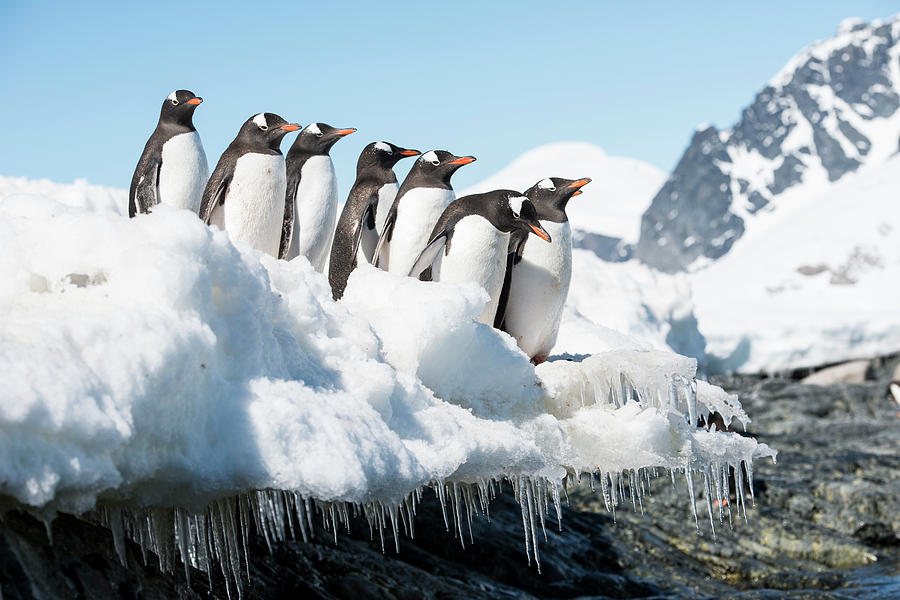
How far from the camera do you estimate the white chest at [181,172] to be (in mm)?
5914

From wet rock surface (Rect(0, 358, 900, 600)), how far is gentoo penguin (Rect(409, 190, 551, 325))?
5.02 ft

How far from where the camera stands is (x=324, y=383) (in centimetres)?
282

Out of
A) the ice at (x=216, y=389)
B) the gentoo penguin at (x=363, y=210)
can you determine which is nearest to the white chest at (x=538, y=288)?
the gentoo penguin at (x=363, y=210)

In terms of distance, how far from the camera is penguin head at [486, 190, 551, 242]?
15.6ft

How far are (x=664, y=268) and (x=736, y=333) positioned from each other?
428 feet

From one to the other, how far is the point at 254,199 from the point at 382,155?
103cm

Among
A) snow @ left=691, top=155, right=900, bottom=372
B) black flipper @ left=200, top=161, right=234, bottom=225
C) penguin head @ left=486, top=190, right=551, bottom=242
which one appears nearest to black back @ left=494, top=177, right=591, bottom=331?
penguin head @ left=486, top=190, right=551, bottom=242

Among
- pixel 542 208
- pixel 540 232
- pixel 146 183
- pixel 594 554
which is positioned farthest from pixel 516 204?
pixel 594 554

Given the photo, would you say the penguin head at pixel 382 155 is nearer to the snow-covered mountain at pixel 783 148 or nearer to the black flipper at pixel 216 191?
the black flipper at pixel 216 191

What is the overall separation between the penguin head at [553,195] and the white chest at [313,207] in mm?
1404

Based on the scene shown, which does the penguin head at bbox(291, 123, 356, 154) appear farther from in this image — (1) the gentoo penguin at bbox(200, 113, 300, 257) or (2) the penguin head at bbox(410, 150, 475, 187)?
(2) the penguin head at bbox(410, 150, 475, 187)

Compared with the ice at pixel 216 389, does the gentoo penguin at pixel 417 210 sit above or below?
above

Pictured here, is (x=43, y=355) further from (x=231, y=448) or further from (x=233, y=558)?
(x=233, y=558)

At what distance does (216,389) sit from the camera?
244 centimetres
